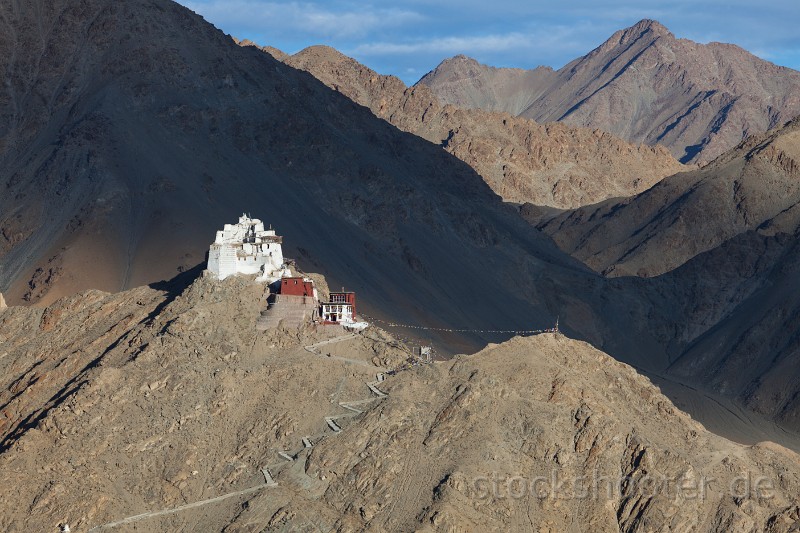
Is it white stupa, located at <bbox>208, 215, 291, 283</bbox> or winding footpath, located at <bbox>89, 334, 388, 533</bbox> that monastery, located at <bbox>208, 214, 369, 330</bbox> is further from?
winding footpath, located at <bbox>89, 334, 388, 533</bbox>

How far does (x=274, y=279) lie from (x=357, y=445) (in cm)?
2179

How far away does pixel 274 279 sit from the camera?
116 metres

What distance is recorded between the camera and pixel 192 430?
102875mm

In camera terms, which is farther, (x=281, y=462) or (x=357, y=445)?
(x=281, y=462)

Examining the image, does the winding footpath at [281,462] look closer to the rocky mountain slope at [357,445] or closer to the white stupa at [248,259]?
the rocky mountain slope at [357,445]

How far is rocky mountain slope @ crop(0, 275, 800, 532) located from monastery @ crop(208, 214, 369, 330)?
60.0 inches

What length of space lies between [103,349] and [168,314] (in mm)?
6048

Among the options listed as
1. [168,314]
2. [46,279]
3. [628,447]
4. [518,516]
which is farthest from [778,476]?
[46,279]

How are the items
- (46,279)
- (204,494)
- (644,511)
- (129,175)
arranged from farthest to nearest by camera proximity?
(129,175) → (46,279) → (204,494) → (644,511)

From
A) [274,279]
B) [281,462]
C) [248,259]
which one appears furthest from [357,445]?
[248,259]

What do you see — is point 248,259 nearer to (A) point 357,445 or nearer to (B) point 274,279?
(B) point 274,279

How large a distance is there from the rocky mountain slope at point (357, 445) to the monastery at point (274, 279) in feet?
5.00

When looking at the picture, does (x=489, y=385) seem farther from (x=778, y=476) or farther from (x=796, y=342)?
(x=796, y=342)

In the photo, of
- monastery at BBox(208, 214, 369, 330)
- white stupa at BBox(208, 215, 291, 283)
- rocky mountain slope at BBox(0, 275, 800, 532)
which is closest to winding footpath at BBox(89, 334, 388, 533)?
rocky mountain slope at BBox(0, 275, 800, 532)
